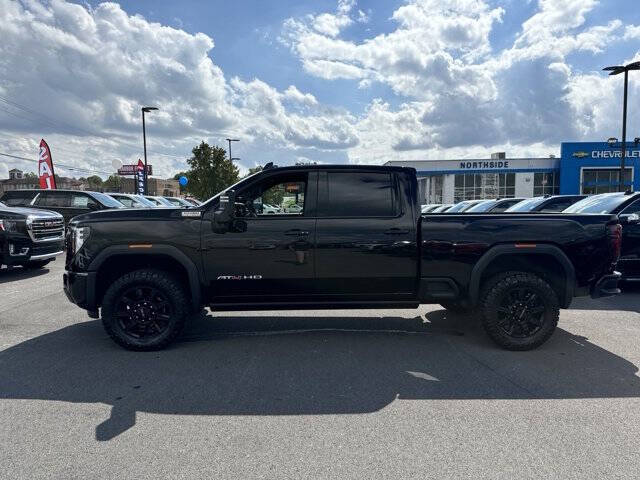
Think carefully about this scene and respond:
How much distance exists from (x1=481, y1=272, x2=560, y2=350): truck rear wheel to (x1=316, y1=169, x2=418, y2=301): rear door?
86cm

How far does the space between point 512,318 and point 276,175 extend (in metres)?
3.00

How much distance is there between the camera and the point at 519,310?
477 cm

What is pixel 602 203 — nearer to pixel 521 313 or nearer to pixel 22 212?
pixel 521 313

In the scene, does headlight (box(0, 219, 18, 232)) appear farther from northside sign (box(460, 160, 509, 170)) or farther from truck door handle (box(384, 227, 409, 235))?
northside sign (box(460, 160, 509, 170))

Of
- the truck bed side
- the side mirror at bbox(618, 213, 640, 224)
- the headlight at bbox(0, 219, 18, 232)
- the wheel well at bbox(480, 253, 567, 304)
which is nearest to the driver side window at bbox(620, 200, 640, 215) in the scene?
the side mirror at bbox(618, 213, 640, 224)

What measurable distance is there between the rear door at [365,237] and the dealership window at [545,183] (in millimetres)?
45150

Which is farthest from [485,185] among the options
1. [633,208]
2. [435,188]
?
[633,208]

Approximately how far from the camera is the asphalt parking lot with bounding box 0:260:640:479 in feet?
A: 8.93

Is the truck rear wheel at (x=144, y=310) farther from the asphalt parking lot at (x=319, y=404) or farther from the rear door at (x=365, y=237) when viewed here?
the rear door at (x=365, y=237)

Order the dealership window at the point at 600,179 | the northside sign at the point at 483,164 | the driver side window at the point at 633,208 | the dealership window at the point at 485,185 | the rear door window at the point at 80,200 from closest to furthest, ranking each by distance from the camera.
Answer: the driver side window at the point at 633,208, the rear door window at the point at 80,200, the dealership window at the point at 600,179, the northside sign at the point at 483,164, the dealership window at the point at 485,185

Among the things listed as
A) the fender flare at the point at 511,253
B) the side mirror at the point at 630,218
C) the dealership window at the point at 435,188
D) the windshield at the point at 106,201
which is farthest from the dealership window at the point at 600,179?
the fender flare at the point at 511,253

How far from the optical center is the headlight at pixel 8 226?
8461mm

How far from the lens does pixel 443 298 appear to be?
15.6 ft

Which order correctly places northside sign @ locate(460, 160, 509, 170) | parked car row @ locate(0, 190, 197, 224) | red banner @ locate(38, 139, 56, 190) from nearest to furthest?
parked car row @ locate(0, 190, 197, 224), red banner @ locate(38, 139, 56, 190), northside sign @ locate(460, 160, 509, 170)
